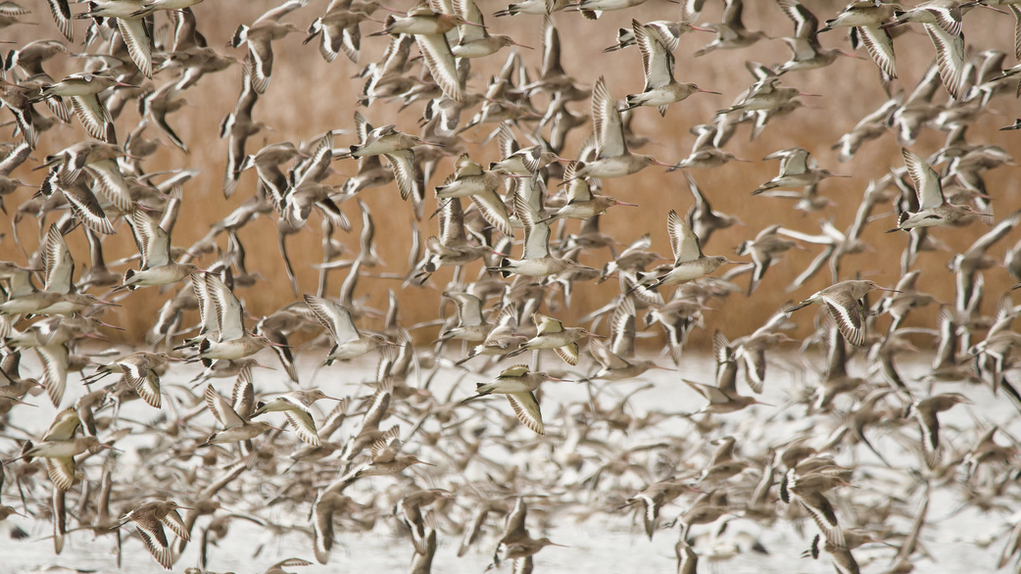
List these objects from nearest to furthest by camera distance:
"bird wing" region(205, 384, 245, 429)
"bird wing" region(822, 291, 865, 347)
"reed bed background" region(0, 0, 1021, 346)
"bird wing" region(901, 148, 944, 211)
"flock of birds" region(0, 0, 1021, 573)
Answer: "bird wing" region(822, 291, 865, 347)
"flock of birds" region(0, 0, 1021, 573)
"bird wing" region(901, 148, 944, 211)
"bird wing" region(205, 384, 245, 429)
"reed bed background" region(0, 0, 1021, 346)

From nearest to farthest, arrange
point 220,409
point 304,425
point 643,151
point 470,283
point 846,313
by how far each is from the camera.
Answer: point 846,313 → point 304,425 → point 220,409 → point 470,283 → point 643,151

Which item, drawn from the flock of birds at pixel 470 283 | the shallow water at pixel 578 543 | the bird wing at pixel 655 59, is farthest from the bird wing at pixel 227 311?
the bird wing at pixel 655 59

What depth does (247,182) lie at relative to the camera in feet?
35.4

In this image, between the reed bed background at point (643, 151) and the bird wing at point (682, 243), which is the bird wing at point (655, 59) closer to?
the bird wing at point (682, 243)

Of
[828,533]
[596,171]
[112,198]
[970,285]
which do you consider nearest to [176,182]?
[112,198]

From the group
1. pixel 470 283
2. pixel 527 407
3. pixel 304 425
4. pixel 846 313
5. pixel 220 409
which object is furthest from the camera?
pixel 470 283

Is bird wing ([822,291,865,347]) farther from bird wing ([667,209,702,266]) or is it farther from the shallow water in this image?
the shallow water

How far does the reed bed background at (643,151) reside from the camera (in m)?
10.1

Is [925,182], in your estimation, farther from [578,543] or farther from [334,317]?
[578,543]

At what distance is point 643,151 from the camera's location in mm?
10930

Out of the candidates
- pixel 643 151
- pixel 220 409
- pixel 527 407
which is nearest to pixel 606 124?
pixel 527 407

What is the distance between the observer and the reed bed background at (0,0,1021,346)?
1014cm

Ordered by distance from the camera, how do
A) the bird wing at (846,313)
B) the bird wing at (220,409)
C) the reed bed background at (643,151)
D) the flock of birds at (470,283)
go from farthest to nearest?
the reed bed background at (643,151) < the bird wing at (220,409) < the flock of birds at (470,283) < the bird wing at (846,313)

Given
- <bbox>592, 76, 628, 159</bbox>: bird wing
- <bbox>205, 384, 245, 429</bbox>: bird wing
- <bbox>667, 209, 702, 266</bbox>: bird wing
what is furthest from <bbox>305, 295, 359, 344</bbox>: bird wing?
<bbox>667, 209, 702, 266</bbox>: bird wing
